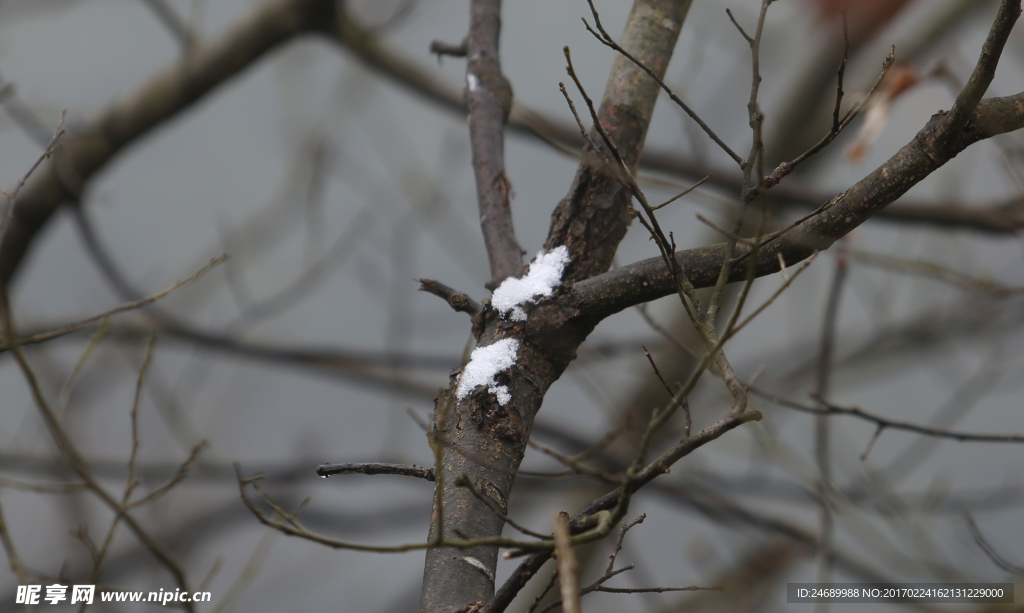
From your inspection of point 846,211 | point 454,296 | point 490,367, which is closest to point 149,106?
point 454,296

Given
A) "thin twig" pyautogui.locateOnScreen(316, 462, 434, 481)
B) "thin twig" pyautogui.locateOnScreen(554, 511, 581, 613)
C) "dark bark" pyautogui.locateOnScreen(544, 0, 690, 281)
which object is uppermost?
"dark bark" pyautogui.locateOnScreen(544, 0, 690, 281)

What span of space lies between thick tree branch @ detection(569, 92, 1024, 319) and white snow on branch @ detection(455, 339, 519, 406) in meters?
0.13

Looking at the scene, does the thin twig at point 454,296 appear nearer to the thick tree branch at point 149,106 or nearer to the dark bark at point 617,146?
the dark bark at point 617,146

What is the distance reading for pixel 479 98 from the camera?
862mm

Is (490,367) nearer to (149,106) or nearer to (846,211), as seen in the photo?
(846,211)

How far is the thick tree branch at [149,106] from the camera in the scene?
185cm

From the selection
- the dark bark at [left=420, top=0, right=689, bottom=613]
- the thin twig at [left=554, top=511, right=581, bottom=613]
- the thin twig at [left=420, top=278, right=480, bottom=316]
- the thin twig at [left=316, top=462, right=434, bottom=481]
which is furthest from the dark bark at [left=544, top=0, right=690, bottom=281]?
the thin twig at [left=554, top=511, right=581, bottom=613]

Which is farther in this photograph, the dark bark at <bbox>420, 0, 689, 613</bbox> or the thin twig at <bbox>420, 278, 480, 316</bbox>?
the thin twig at <bbox>420, 278, 480, 316</bbox>

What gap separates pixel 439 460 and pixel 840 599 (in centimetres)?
122

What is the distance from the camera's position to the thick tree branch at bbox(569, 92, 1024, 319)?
1.59 ft

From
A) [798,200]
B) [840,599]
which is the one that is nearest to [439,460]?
[840,599]

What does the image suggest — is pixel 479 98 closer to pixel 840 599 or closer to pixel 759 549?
pixel 840 599

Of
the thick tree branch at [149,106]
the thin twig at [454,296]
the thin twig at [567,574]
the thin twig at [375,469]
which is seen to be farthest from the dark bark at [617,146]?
the thick tree branch at [149,106]

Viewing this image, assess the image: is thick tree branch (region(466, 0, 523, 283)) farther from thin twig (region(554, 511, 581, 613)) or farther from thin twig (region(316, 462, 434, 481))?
thin twig (region(554, 511, 581, 613))
